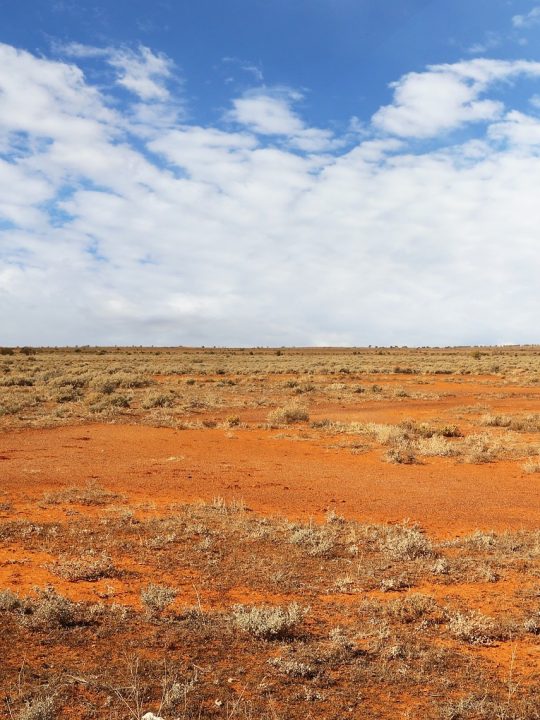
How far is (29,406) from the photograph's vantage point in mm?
23203

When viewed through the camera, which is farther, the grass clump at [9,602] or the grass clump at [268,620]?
the grass clump at [9,602]

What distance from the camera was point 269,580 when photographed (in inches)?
263

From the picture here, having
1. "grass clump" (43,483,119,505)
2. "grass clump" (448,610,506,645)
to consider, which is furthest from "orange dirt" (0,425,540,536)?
"grass clump" (448,610,506,645)

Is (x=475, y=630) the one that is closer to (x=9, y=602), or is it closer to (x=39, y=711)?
(x=39, y=711)

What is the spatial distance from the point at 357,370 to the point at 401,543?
145 feet

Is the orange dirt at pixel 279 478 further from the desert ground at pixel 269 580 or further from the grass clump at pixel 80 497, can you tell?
the grass clump at pixel 80 497

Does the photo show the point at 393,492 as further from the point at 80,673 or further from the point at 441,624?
the point at 80,673

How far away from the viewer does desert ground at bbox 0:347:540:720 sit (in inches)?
173

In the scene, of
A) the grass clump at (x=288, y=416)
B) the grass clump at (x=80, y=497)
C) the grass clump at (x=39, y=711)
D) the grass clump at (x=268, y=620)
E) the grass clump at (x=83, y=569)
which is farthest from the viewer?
the grass clump at (x=288, y=416)

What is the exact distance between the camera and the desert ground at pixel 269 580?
173 inches

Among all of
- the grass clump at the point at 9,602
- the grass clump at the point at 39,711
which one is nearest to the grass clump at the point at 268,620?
the grass clump at the point at 39,711

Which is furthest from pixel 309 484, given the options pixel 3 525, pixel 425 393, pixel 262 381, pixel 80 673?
pixel 262 381

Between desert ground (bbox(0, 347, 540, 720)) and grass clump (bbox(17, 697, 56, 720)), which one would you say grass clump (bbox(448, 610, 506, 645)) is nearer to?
desert ground (bbox(0, 347, 540, 720))

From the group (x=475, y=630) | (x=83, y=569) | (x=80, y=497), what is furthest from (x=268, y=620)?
(x=80, y=497)
